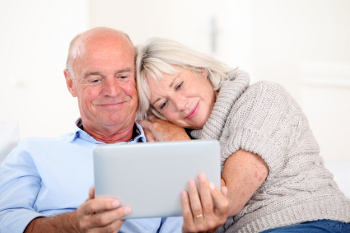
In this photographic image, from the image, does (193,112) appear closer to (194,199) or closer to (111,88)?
(111,88)

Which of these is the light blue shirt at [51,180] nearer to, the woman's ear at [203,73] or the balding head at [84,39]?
the balding head at [84,39]

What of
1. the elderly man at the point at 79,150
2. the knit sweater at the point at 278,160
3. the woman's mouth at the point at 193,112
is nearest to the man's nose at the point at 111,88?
the elderly man at the point at 79,150

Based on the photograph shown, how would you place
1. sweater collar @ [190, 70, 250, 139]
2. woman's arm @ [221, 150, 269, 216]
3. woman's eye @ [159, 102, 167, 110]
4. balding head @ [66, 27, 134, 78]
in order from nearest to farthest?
woman's arm @ [221, 150, 269, 216] < sweater collar @ [190, 70, 250, 139] < balding head @ [66, 27, 134, 78] < woman's eye @ [159, 102, 167, 110]

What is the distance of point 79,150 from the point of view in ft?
5.03

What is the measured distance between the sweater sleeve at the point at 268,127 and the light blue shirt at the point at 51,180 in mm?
488

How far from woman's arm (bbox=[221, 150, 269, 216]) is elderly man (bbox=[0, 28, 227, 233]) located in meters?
0.36

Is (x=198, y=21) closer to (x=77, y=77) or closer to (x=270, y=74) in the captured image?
(x=270, y=74)

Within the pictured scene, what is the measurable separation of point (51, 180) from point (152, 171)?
684 mm

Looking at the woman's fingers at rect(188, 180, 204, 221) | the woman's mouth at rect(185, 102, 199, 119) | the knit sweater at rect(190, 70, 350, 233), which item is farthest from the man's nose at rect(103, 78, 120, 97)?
the woman's fingers at rect(188, 180, 204, 221)

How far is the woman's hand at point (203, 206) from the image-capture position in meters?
0.98

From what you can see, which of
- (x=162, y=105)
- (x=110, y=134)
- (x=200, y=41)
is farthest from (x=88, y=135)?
(x=200, y=41)

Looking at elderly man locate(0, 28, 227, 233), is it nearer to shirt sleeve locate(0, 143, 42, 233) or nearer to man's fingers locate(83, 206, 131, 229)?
shirt sleeve locate(0, 143, 42, 233)

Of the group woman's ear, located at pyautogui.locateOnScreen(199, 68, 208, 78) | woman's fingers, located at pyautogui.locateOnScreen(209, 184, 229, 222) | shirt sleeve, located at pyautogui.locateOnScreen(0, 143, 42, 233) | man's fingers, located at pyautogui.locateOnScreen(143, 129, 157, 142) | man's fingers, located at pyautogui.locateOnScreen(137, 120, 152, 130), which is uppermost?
woman's ear, located at pyautogui.locateOnScreen(199, 68, 208, 78)

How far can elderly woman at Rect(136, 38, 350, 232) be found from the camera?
4.11 ft
